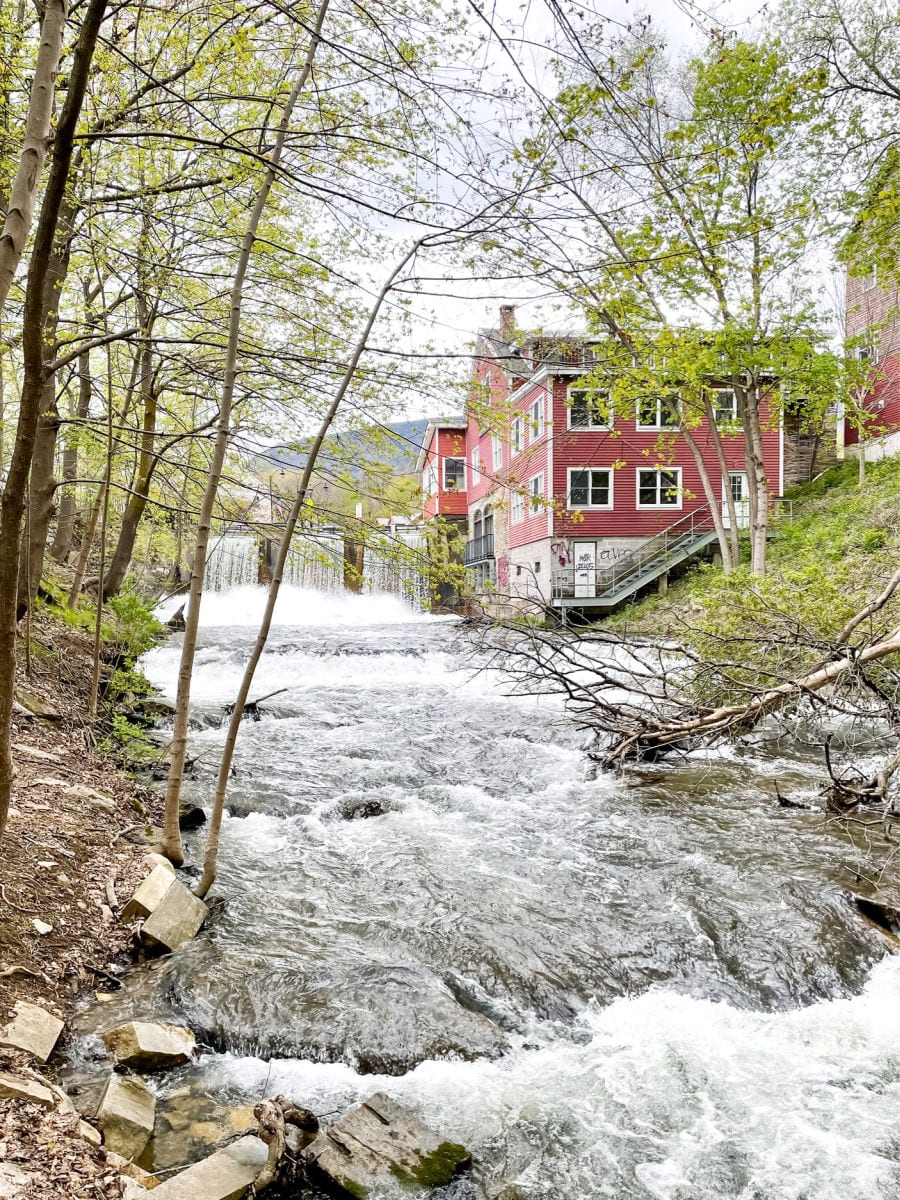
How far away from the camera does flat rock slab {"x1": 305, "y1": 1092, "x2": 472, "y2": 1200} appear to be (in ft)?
9.70

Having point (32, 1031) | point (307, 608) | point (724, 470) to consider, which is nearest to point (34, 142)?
point (32, 1031)

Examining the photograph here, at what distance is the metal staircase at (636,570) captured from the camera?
946 inches

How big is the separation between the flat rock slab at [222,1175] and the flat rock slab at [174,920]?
6.16 ft

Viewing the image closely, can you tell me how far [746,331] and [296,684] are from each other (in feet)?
39.2

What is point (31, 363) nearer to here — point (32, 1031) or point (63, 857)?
point (32, 1031)

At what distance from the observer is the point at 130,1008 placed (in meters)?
4.01

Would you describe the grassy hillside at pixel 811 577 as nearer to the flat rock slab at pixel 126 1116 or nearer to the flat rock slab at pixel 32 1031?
the flat rock slab at pixel 126 1116

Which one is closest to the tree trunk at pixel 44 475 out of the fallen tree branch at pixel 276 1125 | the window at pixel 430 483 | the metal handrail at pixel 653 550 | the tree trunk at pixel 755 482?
the window at pixel 430 483

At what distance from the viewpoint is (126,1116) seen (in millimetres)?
2982

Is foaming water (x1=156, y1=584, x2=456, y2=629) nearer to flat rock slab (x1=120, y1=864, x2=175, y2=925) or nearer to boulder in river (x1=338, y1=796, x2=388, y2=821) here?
boulder in river (x1=338, y1=796, x2=388, y2=821)

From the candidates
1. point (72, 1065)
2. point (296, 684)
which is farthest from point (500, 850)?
point (296, 684)

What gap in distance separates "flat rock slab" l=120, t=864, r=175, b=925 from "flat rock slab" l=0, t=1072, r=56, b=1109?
1831 millimetres

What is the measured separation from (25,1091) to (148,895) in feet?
6.96

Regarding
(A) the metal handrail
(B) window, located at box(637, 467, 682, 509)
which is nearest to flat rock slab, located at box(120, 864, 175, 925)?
(A) the metal handrail
